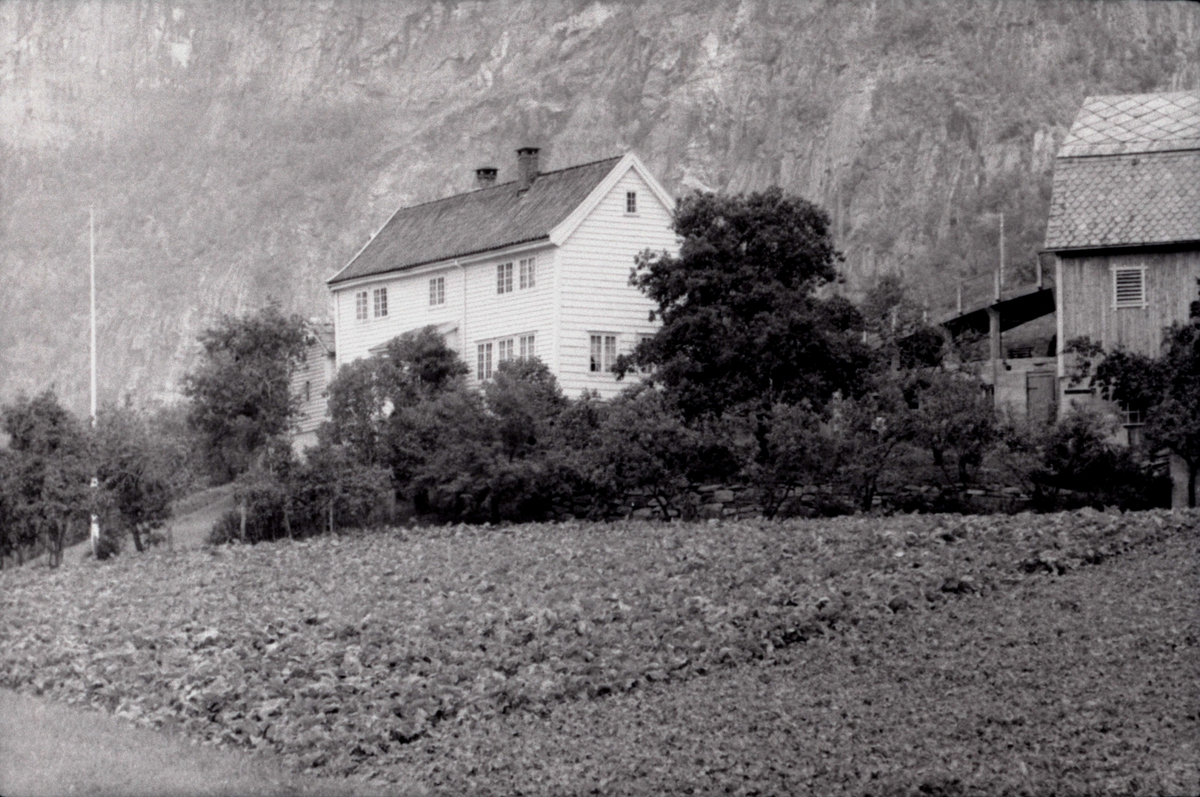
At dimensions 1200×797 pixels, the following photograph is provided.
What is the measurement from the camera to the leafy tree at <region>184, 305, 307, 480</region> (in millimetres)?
66125

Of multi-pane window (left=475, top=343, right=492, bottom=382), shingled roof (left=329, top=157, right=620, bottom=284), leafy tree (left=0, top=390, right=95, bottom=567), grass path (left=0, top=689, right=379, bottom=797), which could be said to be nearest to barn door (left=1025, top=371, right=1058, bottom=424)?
shingled roof (left=329, top=157, right=620, bottom=284)

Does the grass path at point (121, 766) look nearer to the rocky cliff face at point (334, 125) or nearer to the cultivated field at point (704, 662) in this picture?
the cultivated field at point (704, 662)

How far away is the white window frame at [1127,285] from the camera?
171ft

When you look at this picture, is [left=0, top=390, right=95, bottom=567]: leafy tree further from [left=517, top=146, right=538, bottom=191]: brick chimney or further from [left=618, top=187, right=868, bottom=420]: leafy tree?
[left=517, top=146, right=538, bottom=191]: brick chimney

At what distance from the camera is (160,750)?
899 inches

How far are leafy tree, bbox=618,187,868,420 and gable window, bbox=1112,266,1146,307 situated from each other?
22.7 feet

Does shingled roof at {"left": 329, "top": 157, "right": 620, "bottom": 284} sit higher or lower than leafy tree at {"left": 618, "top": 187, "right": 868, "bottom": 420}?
higher

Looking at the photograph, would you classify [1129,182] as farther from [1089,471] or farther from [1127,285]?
[1089,471]

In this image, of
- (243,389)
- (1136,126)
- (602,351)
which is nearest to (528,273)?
(602,351)

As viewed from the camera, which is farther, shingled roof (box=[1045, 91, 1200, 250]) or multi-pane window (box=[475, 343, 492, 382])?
multi-pane window (box=[475, 343, 492, 382])

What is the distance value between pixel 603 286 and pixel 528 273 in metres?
2.43

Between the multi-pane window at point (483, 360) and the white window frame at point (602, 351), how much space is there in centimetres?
370

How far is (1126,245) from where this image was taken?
171 feet

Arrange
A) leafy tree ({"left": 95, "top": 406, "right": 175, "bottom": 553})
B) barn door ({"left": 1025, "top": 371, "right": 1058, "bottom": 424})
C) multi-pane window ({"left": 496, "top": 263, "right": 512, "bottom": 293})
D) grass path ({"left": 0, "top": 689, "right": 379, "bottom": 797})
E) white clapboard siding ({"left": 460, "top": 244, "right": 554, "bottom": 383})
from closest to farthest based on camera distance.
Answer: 1. grass path ({"left": 0, "top": 689, "right": 379, "bottom": 797})
2. leafy tree ({"left": 95, "top": 406, "right": 175, "bottom": 553})
3. barn door ({"left": 1025, "top": 371, "right": 1058, "bottom": 424})
4. white clapboard siding ({"left": 460, "top": 244, "right": 554, "bottom": 383})
5. multi-pane window ({"left": 496, "top": 263, "right": 512, "bottom": 293})
